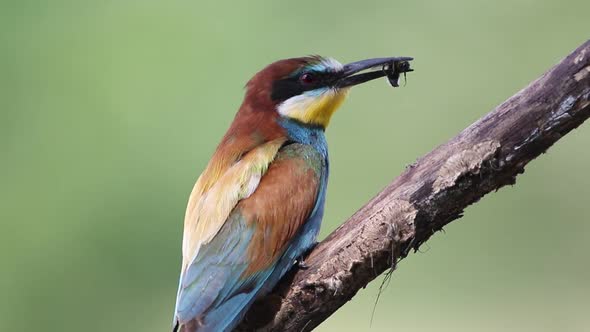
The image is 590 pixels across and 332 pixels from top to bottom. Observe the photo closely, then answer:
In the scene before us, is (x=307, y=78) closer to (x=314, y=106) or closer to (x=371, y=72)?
(x=314, y=106)

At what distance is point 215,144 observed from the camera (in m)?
3.91

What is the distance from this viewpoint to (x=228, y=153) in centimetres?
283

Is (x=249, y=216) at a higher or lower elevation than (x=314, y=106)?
lower

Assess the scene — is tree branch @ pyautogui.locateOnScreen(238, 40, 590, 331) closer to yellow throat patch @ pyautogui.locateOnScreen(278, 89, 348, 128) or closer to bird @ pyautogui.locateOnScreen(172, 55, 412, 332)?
bird @ pyautogui.locateOnScreen(172, 55, 412, 332)

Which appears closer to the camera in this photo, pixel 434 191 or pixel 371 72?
pixel 434 191

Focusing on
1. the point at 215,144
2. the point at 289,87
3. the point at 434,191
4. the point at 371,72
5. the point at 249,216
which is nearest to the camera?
the point at 434,191

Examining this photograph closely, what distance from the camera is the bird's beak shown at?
3.17 m

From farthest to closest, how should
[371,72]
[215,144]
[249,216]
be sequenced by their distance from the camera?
[215,144]
[371,72]
[249,216]

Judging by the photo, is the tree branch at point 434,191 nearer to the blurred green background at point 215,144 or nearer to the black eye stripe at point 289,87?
the black eye stripe at point 289,87

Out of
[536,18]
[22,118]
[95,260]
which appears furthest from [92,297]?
[536,18]

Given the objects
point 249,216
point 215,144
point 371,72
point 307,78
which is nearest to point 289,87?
point 307,78

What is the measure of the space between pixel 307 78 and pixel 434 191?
1.01 meters

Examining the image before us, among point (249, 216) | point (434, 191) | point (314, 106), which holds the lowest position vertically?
point (434, 191)

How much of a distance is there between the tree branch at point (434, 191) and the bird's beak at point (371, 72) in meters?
0.85
